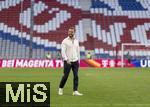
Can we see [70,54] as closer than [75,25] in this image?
Yes

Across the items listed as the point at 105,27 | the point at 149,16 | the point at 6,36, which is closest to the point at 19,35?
the point at 6,36

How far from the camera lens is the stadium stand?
1981 inches

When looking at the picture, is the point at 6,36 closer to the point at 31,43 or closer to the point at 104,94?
the point at 31,43

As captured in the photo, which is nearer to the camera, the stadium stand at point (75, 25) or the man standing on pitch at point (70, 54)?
the man standing on pitch at point (70, 54)

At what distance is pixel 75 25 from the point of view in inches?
2130

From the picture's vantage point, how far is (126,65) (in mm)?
46094

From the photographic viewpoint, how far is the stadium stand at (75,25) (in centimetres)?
5031

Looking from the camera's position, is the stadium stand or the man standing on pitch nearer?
the man standing on pitch

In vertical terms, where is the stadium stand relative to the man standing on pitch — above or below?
below

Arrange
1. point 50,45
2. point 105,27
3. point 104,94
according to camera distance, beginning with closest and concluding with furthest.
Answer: point 104,94 < point 50,45 < point 105,27

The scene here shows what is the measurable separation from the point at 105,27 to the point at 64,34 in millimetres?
4728

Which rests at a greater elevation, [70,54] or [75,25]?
[70,54]

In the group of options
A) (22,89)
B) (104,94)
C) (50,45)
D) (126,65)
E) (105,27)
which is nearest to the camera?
(22,89)

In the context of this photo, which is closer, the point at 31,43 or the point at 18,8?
the point at 31,43
